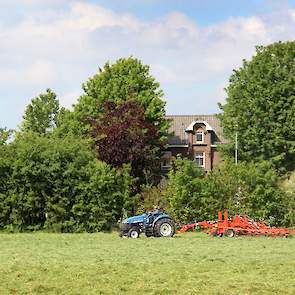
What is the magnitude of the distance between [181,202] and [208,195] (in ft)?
4.94

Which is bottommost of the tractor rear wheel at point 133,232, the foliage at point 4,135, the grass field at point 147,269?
the grass field at point 147,269

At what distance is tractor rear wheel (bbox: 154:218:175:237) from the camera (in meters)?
25.8

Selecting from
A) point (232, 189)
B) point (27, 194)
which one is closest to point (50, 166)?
point (27, 194)

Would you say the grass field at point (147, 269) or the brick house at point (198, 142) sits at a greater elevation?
the brick house at point (198, 142)

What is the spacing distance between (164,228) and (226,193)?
28.8ft

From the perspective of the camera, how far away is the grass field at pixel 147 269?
11234mm

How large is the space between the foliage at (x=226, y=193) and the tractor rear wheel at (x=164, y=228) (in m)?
7.00

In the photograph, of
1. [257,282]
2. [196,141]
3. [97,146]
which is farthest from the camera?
[196,141]

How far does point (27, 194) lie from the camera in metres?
31.9

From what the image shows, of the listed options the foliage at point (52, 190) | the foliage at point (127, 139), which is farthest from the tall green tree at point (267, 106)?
the foliage at point (52, 190)

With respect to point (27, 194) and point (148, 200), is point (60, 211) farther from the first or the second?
point (148, 200)

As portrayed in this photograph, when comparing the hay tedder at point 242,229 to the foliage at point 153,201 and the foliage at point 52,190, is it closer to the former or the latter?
the foliage at point 153,201

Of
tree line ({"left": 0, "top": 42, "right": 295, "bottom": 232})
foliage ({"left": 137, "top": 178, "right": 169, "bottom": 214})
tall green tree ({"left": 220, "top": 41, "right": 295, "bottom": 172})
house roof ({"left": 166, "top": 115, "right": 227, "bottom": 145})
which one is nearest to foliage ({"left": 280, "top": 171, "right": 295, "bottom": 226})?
tree line ({"left": 0, "top": 42, "right": 295, "bottom": 232})

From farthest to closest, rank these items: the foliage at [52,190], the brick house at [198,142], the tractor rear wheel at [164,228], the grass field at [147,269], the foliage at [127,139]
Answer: the brick house at [198,142] → the foliage at [127,139] → the foliage at [52,190] → the tractor rear wheel at [164,228] → the grass field at [147,269]
